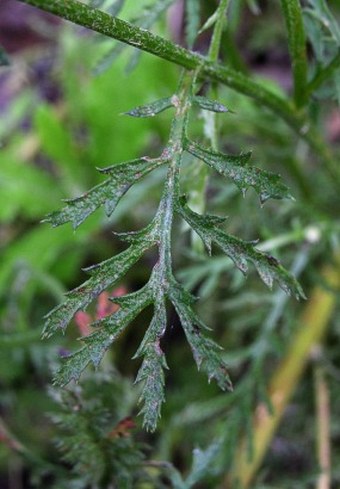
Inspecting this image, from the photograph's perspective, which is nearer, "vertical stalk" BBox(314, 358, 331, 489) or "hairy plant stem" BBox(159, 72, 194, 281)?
"hairy plant stem" BBox(159, 72, 194, 281)

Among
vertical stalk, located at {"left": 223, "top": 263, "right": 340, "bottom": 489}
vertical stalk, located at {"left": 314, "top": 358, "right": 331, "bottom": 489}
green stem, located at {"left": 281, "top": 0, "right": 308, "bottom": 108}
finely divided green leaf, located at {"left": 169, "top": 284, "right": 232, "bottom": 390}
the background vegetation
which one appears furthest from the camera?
Answer: vertical stalk, located at {"left": 223, "top": 263, "right": 340, "bottom": 489}

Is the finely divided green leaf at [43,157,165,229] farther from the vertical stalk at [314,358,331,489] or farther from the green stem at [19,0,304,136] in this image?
the vertical stalk at [314,358,331,489]

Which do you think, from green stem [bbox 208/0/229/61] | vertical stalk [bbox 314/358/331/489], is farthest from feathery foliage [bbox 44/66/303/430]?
vertical stalk [bbox 314/358/331/489]

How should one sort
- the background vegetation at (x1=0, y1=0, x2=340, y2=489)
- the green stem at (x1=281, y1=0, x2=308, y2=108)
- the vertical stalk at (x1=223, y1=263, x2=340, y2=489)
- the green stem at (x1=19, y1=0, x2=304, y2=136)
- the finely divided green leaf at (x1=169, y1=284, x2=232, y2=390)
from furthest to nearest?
1. the vertical stalk at (x1=223, y1=263, x2=340, y2=489)
2. the background vegetation at (x1=0, y1=0, x2=340, y2=489)
3. the green stem at (x1=281, y1=0, x2=308, y2=108)
4. the finely divided green leaf at (x1=169, y1=284, x2=232, y2=390)
5. the green stem at (x1=19, y1=0, x2=304, y2=136)

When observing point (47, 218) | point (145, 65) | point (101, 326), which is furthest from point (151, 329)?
point (145, 65)

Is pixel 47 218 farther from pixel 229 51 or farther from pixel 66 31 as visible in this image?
pixel 66 31

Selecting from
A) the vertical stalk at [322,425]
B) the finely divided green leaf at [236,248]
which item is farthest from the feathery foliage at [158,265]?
the vertical stalk at [322,425]

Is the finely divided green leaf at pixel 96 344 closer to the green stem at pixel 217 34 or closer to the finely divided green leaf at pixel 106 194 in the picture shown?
the finely divided green leaf at pixel 106 194
